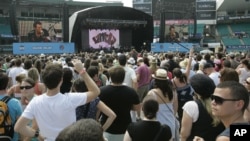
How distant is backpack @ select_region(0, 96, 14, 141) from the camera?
4062 mm

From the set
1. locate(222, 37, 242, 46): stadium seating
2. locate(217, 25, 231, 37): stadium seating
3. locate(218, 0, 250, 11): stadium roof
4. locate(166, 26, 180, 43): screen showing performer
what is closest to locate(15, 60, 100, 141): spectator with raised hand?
locate(166, 26, 180, 43): screen showing performer

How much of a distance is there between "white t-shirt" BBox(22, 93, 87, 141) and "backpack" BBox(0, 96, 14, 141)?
Result: 0.68 m

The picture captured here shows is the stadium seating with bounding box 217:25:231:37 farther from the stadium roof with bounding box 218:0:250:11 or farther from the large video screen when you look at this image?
the large video screen

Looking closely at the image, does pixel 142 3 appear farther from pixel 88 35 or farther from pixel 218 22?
pixel 88 35

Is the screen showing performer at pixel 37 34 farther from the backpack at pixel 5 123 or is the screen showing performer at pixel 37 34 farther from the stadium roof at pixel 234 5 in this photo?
the stadium roof at pixel 234 5

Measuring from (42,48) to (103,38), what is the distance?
34.9 feet

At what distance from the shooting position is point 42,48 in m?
26.5

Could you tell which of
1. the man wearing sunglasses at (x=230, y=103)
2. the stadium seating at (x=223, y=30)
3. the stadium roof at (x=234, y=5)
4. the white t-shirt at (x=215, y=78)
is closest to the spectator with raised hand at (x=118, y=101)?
the man wearing sunglasses at (x=230, y=103)

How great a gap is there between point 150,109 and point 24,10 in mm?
42147

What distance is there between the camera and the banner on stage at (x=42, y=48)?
2477cm

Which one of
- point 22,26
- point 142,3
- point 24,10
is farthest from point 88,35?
point 142,3

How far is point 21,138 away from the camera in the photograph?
14.9ft

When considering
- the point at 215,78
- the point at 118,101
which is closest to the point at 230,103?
the point at 118,101

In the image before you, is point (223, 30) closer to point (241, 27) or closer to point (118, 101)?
point (241, 27)
